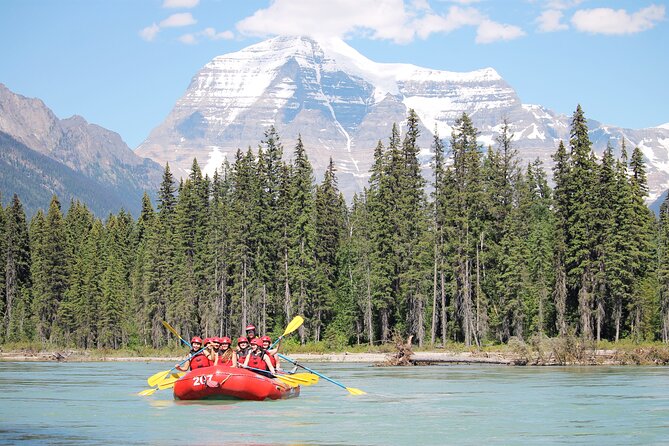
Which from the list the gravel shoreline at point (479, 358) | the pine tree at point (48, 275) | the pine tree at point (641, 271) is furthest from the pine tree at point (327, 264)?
the pine tree at point (48, 275)

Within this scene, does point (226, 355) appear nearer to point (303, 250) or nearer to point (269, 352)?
point (269, 352)

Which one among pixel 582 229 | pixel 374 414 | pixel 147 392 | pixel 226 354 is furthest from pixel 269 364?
pixel 582 229

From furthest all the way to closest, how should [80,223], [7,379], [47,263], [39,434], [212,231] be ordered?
1. [80,223]
2. [47,263]
3. [212,231]
4. [7,379]
5. [39,434]

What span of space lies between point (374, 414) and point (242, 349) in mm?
6554

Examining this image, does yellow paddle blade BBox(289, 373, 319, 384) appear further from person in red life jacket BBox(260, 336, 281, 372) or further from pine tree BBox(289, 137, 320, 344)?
pine tree BBox(289, 137, 320, 344)

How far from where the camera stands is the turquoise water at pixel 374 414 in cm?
2586

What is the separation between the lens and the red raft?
32.8 metres

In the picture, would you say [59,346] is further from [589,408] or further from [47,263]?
[589,408]

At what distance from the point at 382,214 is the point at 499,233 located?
34.1 feet

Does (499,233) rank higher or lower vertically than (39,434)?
higher

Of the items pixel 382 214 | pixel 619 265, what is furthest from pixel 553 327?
pixel 382 214

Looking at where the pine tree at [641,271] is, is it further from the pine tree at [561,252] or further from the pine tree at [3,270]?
the pine tree at [3,270]

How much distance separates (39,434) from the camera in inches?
1034

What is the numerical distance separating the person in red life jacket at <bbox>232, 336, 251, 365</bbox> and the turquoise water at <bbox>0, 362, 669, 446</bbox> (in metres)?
1.79
